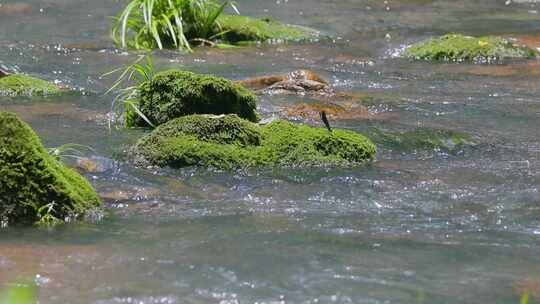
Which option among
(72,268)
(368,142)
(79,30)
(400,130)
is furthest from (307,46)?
(72,268)

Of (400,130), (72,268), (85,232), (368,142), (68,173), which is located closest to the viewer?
(72,268)

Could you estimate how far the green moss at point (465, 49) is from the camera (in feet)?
38.0

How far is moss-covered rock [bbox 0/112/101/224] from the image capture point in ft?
17.4

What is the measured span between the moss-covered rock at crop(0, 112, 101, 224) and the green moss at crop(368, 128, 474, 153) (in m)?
2.72

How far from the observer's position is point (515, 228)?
5.40 meters

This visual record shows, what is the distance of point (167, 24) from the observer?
1164 cm

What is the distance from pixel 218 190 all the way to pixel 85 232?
1131 mm

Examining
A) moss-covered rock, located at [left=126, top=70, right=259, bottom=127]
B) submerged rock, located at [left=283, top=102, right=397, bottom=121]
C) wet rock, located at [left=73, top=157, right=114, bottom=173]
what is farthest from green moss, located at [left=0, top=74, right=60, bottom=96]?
wet rock, located at [left=73, top=157, right=114, bottom=173]

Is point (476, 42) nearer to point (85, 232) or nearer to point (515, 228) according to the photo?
point (515, 228)

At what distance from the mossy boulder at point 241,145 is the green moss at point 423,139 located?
0.49 meters

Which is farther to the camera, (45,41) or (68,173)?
(45,41)

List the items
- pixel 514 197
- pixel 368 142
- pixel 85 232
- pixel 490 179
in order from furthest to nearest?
pixel 368 142 → pixel 490 179 → pixel 514 197 → pixel 85 232

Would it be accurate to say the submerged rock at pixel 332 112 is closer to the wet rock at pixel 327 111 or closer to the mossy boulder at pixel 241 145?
the wet rock at pixel 327 111

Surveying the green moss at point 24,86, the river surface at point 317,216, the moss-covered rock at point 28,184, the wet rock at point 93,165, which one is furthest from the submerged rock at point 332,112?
the moss-covered rock at point 28,184
